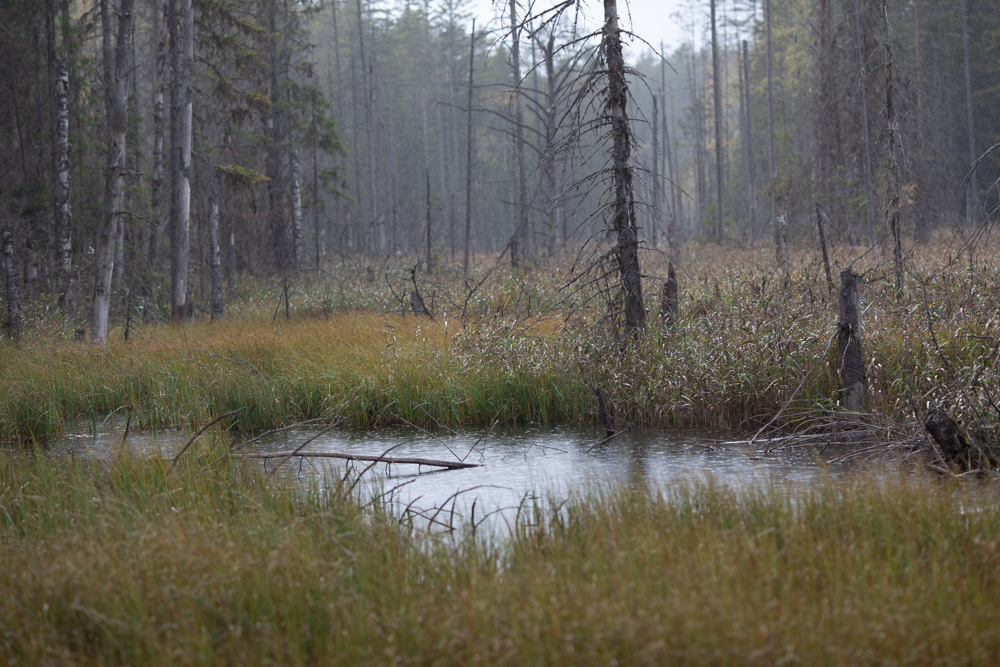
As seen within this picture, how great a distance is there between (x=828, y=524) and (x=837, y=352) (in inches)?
153

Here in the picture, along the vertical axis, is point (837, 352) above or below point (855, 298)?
below

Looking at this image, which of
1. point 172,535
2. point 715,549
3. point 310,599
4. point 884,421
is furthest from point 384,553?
point 884,421

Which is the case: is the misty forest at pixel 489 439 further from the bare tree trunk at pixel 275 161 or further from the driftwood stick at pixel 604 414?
the bare tree trunk at pixel 275 161

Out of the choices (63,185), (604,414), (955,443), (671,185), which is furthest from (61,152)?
(671,185)

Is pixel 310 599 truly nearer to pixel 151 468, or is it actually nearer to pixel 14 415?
pixel 151 468

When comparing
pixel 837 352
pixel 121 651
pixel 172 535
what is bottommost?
pixel 121 651

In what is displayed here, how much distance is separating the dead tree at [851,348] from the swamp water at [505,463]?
58 centimetres

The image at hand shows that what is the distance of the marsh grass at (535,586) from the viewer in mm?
2926

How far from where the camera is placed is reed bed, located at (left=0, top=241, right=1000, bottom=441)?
293 inches

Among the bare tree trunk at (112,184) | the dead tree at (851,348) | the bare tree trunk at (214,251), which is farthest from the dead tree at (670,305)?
the bare tree trunk at (214,251)

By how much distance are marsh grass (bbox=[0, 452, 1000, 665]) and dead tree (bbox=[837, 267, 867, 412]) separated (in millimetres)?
2407

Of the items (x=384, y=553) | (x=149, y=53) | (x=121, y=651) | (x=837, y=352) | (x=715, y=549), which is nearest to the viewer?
(x=121, y=651)

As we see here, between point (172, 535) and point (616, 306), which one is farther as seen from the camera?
point (616, 306)

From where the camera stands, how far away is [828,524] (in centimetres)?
422
